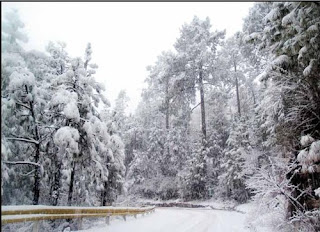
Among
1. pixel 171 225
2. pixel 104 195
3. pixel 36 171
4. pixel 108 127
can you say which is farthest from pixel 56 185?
pixel 108 127

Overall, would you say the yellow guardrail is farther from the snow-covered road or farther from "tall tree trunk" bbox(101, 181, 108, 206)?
"tall tree trunk" bbox(101, 181, 108, 206)

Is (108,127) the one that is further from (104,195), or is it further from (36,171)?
(36,171)

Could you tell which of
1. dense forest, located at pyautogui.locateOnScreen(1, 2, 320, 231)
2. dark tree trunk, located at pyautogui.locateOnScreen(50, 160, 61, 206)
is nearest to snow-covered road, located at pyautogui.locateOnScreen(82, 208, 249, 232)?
dense forest, located at pyautogui.locateOnScreen(1, 2, 320, 231)

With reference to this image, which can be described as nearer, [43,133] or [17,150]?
[17,150]

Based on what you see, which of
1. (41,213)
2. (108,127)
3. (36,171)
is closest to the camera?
(41,213)

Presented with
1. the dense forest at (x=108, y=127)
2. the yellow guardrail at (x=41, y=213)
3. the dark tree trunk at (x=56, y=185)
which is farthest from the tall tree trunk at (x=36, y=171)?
the yellow guardrail at (x=41, y=213)

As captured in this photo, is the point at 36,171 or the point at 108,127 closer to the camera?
the point at 36,171

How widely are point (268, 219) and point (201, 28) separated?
33.4m

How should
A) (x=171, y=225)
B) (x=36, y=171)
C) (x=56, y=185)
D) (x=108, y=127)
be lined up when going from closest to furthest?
(x=36, y=171)
(x=171, y=225)
(x=56, y=185)
(x=108, y=127)

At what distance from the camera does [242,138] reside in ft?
92.3

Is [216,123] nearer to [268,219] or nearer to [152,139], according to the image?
[152,139]

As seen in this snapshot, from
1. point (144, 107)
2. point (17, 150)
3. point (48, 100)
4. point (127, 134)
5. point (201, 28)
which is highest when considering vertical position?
point (201, 28)

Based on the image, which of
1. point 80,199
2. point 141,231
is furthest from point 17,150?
point 80,199

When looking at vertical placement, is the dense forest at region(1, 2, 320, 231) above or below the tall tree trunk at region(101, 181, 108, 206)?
above
